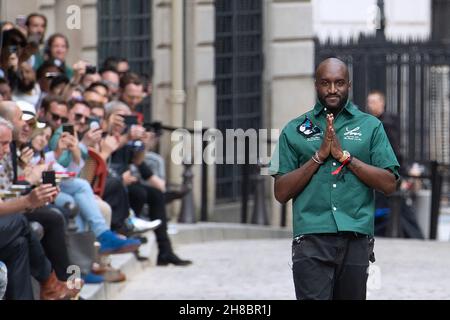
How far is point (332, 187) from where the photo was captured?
8.73 m

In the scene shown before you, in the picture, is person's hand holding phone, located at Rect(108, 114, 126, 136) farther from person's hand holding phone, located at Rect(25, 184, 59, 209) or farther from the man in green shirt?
the man in green shirt

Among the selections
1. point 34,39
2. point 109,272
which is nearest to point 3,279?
point 109,272

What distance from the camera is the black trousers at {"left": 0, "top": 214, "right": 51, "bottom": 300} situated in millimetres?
10969

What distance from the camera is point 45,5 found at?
18.0 meters

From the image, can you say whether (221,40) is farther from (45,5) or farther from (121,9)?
(45,5)

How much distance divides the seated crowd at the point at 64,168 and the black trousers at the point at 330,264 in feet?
Answer: 6.96

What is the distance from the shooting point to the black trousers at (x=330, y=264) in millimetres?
8758

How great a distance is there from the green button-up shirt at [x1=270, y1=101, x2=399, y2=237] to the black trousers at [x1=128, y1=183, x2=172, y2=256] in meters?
7.34

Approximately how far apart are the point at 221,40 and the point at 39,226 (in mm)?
11516

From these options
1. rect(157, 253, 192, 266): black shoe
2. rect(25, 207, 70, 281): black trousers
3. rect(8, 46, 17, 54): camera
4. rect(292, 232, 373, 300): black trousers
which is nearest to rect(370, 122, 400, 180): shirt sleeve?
rect(292, 232, 373, 300): black trousers

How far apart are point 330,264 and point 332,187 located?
388 mm

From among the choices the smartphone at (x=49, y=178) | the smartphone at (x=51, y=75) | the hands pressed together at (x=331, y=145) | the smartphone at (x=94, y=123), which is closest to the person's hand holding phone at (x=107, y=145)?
the smartphone at (x=94, y=123)
